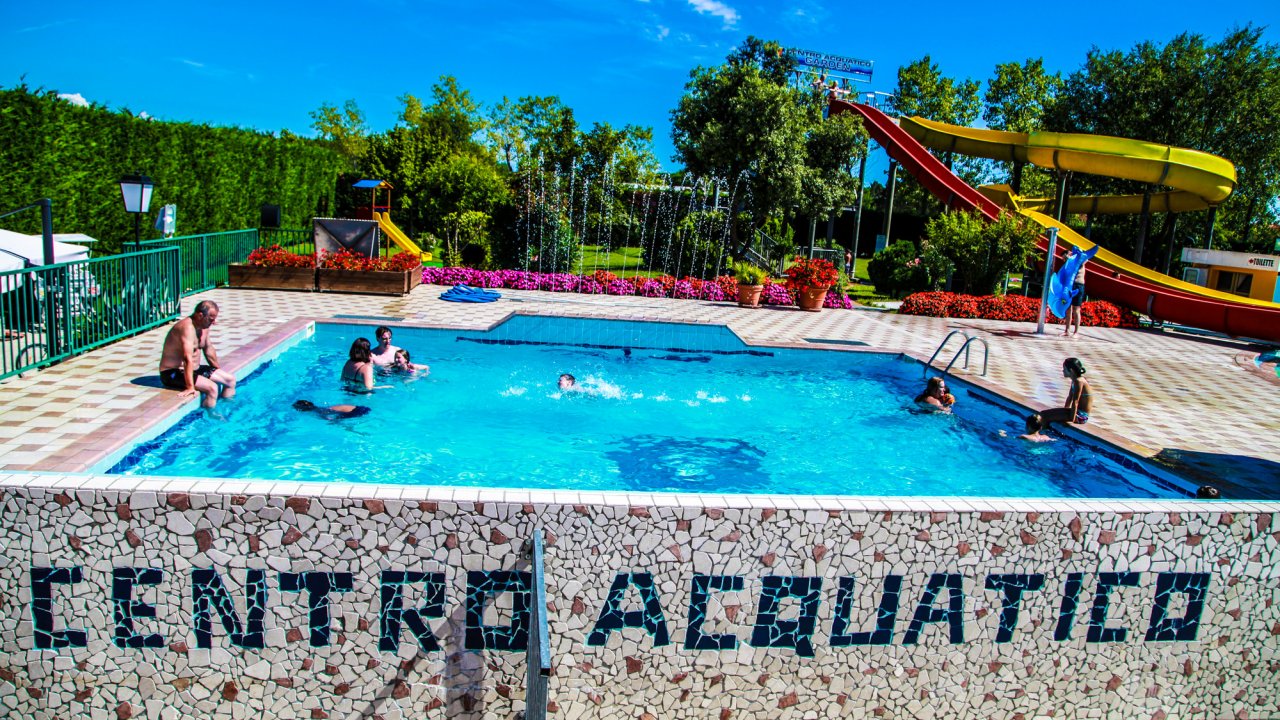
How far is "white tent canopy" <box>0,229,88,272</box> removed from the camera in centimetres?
950

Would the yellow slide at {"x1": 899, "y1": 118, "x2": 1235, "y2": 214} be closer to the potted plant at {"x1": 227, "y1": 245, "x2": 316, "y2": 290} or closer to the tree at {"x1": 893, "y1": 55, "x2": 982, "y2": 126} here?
the tree at {"x1": 893, "y1": 55, "x2": 982, "y2": 126}

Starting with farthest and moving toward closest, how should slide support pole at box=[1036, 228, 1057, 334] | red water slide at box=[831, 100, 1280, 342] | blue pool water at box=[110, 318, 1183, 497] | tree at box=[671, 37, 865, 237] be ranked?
tree at box=[671, 37, 865, 237] → red water slide at box=[831, 100, 1280, 342] → slide support pole at box=[1036, 228, 1057, 334] → blue pool water at box=[110, 318, 1183, 497]

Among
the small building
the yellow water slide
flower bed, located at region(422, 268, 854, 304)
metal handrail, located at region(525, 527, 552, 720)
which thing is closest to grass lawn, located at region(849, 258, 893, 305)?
flower bed, located at region(422, 268, 854, 304)

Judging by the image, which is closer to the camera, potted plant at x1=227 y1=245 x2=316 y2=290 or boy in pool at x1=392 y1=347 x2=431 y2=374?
boy in pool at x1=392 y1=347 x2=431 y2=374

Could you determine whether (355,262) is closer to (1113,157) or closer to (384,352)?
(384,352)

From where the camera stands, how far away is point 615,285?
20156mm

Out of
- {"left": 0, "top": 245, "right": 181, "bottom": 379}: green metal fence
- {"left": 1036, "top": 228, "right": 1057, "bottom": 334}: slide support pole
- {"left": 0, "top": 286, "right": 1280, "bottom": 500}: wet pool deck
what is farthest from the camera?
{"left": 1036, "top": 228, "right": 1057, "bottom": 334}: slide support pole

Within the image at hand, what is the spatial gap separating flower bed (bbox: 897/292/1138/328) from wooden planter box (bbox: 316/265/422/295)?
11.9 meters

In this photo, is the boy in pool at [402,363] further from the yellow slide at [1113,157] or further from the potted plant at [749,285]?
the yellow slide at [1113,157]

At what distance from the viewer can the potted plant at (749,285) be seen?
19156 mm

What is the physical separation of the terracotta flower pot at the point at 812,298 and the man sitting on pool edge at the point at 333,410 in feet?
39.2

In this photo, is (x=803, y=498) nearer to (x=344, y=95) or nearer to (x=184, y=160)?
(x=184, y=160)

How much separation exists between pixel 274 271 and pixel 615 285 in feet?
25.7

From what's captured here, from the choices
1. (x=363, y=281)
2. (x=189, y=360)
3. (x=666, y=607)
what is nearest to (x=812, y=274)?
(x=363, y=281)
